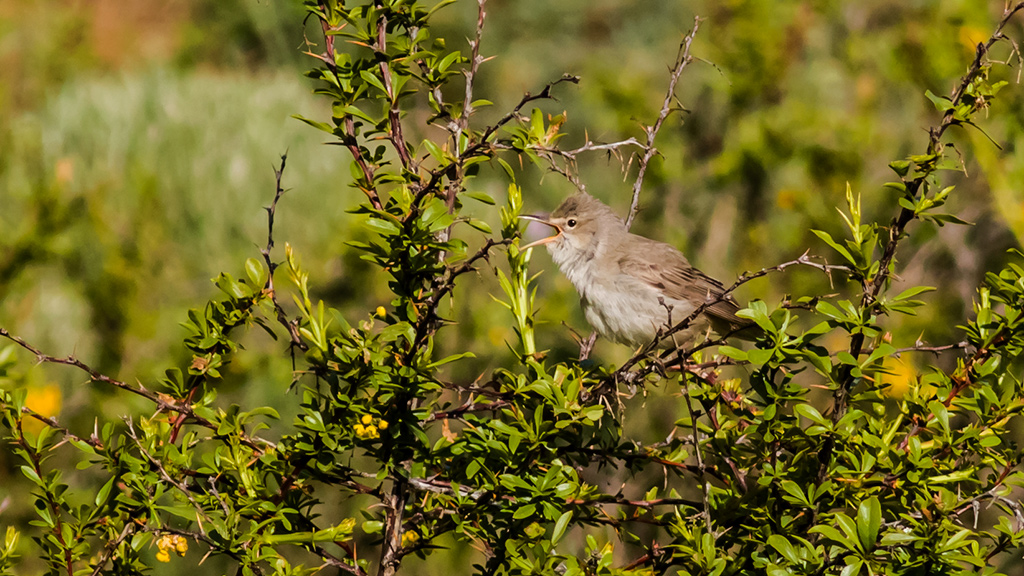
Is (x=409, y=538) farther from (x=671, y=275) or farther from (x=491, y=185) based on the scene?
(x=491, y=185)

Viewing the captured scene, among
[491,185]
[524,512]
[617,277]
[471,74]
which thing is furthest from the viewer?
[491,185]

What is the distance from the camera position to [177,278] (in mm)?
4773

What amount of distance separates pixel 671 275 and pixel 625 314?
1.68 ft

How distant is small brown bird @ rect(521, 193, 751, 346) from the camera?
3443mm

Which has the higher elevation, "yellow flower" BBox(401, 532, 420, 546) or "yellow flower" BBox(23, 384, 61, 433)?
"yellow flower" BBox(401, 532, 420, 546)

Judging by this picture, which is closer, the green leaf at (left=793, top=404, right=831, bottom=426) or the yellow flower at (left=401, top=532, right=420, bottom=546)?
the green leaf at (left=793, top=404, right=831, bottom=426)

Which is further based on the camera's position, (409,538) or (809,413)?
(409,538)

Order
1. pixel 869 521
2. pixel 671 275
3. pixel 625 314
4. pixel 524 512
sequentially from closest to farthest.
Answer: pixel 869 521
pixel 524 512
pixel 625 314
pixel 671 275

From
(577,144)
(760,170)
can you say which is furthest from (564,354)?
(577,144)

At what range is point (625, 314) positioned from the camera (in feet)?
11.2

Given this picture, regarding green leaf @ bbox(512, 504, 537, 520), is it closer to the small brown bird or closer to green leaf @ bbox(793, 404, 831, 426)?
green leaf @ bbox(793, 404, 831, 426)

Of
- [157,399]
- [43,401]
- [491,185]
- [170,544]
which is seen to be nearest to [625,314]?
[157,399]

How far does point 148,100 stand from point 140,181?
1.79 metres

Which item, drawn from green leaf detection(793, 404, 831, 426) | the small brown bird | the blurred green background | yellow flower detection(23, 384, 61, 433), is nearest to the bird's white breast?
the small brown bird
